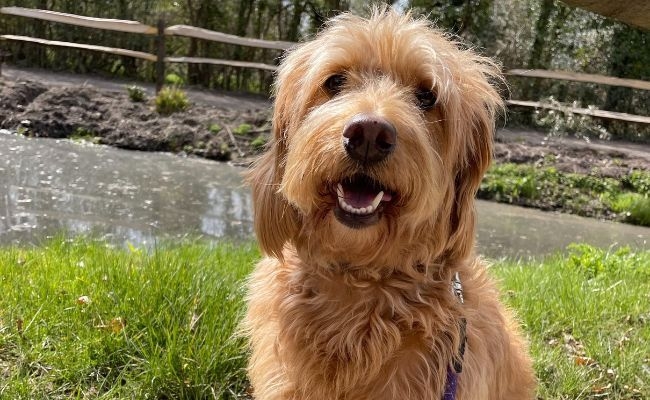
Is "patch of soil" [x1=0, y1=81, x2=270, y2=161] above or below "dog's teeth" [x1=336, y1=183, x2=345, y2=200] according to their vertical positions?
below

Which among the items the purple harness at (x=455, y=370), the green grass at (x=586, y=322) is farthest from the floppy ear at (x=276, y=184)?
the green grass at (x=586, y=322)

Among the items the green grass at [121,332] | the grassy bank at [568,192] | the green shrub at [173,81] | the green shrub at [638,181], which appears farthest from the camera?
the green shrub at [173,81]

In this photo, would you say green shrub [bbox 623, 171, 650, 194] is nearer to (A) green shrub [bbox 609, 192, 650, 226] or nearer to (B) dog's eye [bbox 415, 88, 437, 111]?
(A) green shrub [bbox 609, 192, 650, 226]

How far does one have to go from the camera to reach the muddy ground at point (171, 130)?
1035 cm

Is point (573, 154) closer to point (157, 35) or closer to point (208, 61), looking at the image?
point (208, 61)

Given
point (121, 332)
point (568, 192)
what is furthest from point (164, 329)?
point (568, 192)

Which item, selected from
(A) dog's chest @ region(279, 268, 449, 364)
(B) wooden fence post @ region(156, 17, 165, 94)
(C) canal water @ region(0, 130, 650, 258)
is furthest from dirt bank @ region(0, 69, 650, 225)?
(A) dog's chest @ region(279, 268, 449, 364)

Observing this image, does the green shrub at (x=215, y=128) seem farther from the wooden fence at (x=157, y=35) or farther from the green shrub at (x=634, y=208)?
the green shrub at (x=634, y=208)

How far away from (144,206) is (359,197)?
5337mm

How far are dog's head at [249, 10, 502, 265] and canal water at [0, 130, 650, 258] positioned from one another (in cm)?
333

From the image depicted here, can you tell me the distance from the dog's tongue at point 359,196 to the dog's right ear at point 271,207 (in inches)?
12.4

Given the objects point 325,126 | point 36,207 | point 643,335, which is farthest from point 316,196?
point 36,207

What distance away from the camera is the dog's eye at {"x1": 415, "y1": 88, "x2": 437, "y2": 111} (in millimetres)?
2488

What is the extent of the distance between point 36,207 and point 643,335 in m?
5.61
